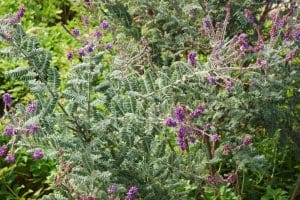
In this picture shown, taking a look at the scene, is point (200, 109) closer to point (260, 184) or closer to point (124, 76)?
point (124, 76)

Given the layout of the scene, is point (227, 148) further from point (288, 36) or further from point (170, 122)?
point (288, 36)

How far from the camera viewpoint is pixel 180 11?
11.3 ft

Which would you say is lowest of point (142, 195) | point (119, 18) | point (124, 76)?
point (142, 195)

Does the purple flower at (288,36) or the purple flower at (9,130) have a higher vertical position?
the purple flower at (288,36)

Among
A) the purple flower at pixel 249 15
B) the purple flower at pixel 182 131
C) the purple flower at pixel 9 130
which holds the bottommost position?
the purple flower at pixel 182 131

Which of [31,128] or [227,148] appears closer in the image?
[31,128]

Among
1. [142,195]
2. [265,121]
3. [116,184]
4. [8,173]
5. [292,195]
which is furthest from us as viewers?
[8,173]

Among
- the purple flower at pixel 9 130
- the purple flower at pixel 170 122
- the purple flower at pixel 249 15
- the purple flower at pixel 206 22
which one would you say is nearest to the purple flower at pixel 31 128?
the purple flower at pixel 9 130

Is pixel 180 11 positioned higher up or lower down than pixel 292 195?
higher up

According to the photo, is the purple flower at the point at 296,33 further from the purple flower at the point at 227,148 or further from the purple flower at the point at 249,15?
the purple flower at the point at 227,148

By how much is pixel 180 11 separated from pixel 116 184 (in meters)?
1.43

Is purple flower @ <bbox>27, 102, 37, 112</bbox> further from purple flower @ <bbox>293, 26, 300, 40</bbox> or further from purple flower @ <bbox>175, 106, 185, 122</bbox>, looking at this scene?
purple flower @ <bbox>293, 26, 300, 40</bbox>

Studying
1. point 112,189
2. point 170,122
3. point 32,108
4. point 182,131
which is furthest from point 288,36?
point 32,108

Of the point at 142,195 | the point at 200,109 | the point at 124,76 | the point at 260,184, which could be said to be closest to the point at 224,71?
the point at 200,109
